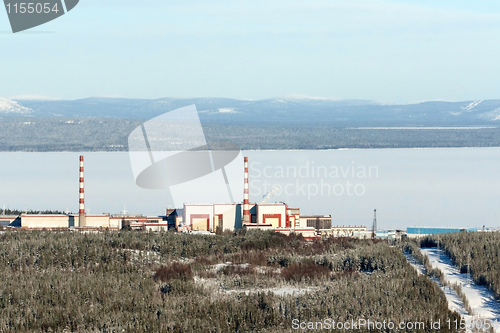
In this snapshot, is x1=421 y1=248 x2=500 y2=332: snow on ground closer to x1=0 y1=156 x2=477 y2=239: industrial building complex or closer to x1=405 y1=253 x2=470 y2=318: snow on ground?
x1=405 y1=253 x2=470 y2=318: snow on ground

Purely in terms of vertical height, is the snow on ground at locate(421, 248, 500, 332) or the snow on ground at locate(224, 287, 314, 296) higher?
the snow on ground at locate(421, 248, 500, 332)

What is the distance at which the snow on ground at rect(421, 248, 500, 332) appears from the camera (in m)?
9.82

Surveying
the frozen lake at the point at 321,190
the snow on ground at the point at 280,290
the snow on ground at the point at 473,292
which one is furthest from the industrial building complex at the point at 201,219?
the snow on ground at the point at 280,290

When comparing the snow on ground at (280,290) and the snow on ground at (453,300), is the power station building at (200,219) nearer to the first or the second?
the snow on ground at (280,290)

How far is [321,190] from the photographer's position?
62.1m

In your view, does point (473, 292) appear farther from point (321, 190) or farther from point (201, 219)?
point (321, 190)

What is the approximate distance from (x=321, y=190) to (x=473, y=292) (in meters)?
51.4

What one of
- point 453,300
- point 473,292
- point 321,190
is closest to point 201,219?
point 473,292

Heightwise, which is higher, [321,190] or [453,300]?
[321,190]


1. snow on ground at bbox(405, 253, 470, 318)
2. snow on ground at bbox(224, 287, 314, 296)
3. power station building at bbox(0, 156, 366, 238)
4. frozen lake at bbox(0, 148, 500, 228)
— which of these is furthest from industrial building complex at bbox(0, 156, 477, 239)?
snow on ground at bbox(405, 253, 470, 318)

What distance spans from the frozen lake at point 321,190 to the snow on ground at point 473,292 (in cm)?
2673

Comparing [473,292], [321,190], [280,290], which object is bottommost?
[280,290]

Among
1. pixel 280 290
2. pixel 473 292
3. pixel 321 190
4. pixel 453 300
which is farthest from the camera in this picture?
pixel 321 190

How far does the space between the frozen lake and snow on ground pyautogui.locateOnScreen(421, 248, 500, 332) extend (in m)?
26.7
